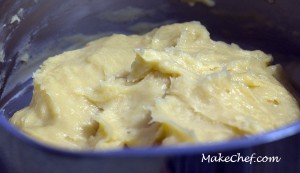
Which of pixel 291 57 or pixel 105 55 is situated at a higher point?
pixel 105 55

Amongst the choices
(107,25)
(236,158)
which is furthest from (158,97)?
(107,25)

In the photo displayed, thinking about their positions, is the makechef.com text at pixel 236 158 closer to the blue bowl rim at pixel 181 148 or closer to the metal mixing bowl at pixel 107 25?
the blue bowl rim at pixel 181 148

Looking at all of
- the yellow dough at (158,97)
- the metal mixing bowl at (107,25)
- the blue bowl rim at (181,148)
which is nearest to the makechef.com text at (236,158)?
the blue bowl rim at (181,148)

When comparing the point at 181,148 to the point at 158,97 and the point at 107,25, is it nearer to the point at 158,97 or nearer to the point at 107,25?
the point at 158,97

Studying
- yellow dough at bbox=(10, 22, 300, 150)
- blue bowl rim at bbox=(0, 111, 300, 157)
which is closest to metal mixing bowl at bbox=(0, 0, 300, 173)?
yellow dough at bbox=(10, 22, 300, 150)

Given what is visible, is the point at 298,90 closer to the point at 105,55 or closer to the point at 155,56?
the point at 155,56

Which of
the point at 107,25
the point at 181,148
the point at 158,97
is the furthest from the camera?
the point at 107,25

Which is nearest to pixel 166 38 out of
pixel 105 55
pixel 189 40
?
pixel 189 40

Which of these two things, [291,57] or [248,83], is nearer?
[248,83]
